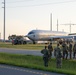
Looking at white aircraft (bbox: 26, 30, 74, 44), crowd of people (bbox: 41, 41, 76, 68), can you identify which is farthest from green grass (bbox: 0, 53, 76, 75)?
white aircraft (bbox: 26, 30, 74, 44)

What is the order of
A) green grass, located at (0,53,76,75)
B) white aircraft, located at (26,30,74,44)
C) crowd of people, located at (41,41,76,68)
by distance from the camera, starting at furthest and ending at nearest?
white aircraft, located at (26,30,74,44) → green grass, located at (0,53,76,75) → crowd of people, located at (41,41,76,68)

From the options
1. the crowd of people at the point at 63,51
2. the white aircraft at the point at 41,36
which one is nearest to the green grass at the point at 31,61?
the crowd of people at the point at 63,51

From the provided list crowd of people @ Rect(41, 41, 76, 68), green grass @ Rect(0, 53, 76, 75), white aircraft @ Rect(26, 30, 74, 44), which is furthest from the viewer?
white aircraft @ Rect(26, 30, 74, 44)

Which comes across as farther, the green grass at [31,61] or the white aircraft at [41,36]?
the white aircraft at [41,36]

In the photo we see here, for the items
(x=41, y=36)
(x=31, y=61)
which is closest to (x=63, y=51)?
(x=31, y=61)

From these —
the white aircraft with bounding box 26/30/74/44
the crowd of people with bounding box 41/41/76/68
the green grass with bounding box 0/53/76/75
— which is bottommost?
the green grass with bounding box 0/53/76/75

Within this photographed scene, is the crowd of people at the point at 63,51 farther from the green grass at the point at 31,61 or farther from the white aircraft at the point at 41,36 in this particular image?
the white aircraft at the point at 41,36

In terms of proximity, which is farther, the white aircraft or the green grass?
the white aircraft

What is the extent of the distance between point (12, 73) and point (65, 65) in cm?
1055

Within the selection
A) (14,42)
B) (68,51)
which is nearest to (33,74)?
(68,51)

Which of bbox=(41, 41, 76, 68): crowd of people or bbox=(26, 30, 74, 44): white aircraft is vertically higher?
bbox=(26, 30, 74, 44): white aircraft

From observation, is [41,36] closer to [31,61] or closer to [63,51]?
[31,61]

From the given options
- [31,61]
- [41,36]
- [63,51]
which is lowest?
[31,61]

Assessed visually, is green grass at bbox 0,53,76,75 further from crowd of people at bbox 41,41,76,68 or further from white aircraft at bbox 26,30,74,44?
white aircraft at bbox 26,30,74,44
